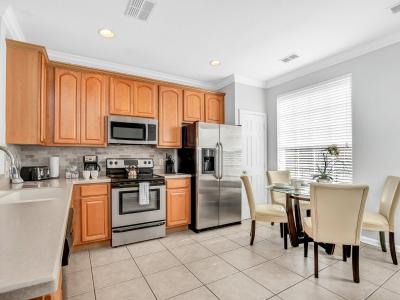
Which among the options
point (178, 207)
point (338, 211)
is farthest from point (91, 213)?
point (338, 211)

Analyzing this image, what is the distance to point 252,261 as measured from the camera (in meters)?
2.54

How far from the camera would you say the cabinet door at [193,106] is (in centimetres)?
396

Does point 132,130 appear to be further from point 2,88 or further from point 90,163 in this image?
point 2,88

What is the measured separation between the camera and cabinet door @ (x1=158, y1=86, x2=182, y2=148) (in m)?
3.73

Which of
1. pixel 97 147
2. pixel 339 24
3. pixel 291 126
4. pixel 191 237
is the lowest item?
pixel 191 237

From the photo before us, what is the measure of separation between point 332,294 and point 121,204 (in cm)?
257

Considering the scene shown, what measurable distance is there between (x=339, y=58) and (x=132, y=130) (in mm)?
3374

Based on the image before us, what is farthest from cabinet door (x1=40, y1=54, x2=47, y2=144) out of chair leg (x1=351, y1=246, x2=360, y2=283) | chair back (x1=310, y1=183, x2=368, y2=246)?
chair leg (x1=351, y1=246, x2=360, y2=283)

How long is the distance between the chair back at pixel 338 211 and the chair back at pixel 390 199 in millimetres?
716

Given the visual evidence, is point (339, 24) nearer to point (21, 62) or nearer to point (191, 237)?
point (191, 237)

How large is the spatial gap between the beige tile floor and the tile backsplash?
134 centimetres

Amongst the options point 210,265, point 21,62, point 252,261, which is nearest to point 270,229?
point 252,261

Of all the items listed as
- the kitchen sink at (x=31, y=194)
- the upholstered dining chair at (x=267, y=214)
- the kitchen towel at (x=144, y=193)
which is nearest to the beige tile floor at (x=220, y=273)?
the upholstered dining chair at (x=267, y=214)

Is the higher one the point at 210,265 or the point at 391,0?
the point at 391,0
